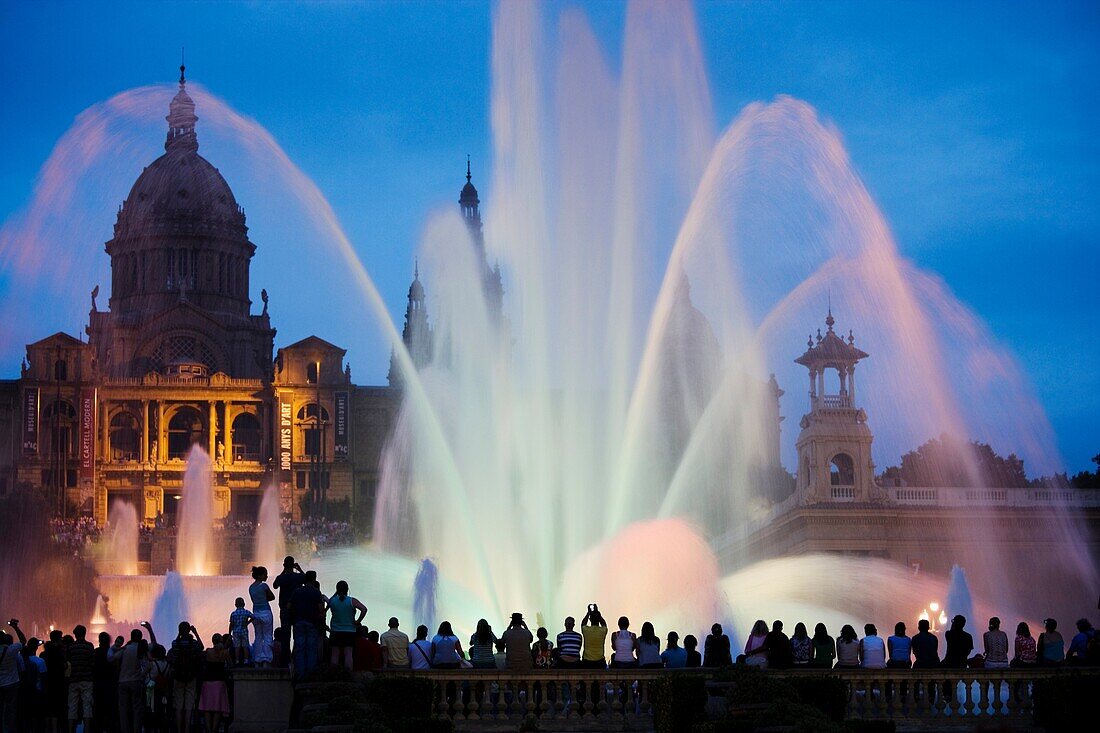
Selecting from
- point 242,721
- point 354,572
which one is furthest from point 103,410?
point 242,721

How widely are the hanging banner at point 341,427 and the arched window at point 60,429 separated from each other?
13.3 metres

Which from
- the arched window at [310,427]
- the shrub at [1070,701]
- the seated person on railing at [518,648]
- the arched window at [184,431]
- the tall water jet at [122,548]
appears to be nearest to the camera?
the shrub at [1070,701]

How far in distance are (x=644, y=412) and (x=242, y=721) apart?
→ 1980 cm

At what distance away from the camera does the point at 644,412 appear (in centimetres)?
4072

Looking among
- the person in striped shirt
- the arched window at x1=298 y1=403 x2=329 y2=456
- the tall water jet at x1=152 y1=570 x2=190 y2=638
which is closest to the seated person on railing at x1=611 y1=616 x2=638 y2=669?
the person in striped shirt

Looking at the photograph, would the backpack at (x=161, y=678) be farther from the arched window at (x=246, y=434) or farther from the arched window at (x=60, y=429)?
the arched window at (x=246, y=434)

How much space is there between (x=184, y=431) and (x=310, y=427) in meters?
6.85

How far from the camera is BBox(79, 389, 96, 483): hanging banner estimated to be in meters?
101

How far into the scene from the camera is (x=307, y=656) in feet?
71.5

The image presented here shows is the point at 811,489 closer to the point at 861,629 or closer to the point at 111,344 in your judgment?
the point at 861,629

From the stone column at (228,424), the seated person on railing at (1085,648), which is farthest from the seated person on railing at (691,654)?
the stone column at (228,424)

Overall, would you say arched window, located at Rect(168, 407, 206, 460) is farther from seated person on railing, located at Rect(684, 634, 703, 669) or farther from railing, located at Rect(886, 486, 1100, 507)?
seated person on railing, located at Rect(684, 634, 703, 669)

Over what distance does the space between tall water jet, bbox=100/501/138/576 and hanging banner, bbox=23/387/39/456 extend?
7.99 meters

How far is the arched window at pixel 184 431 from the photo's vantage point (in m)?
106
